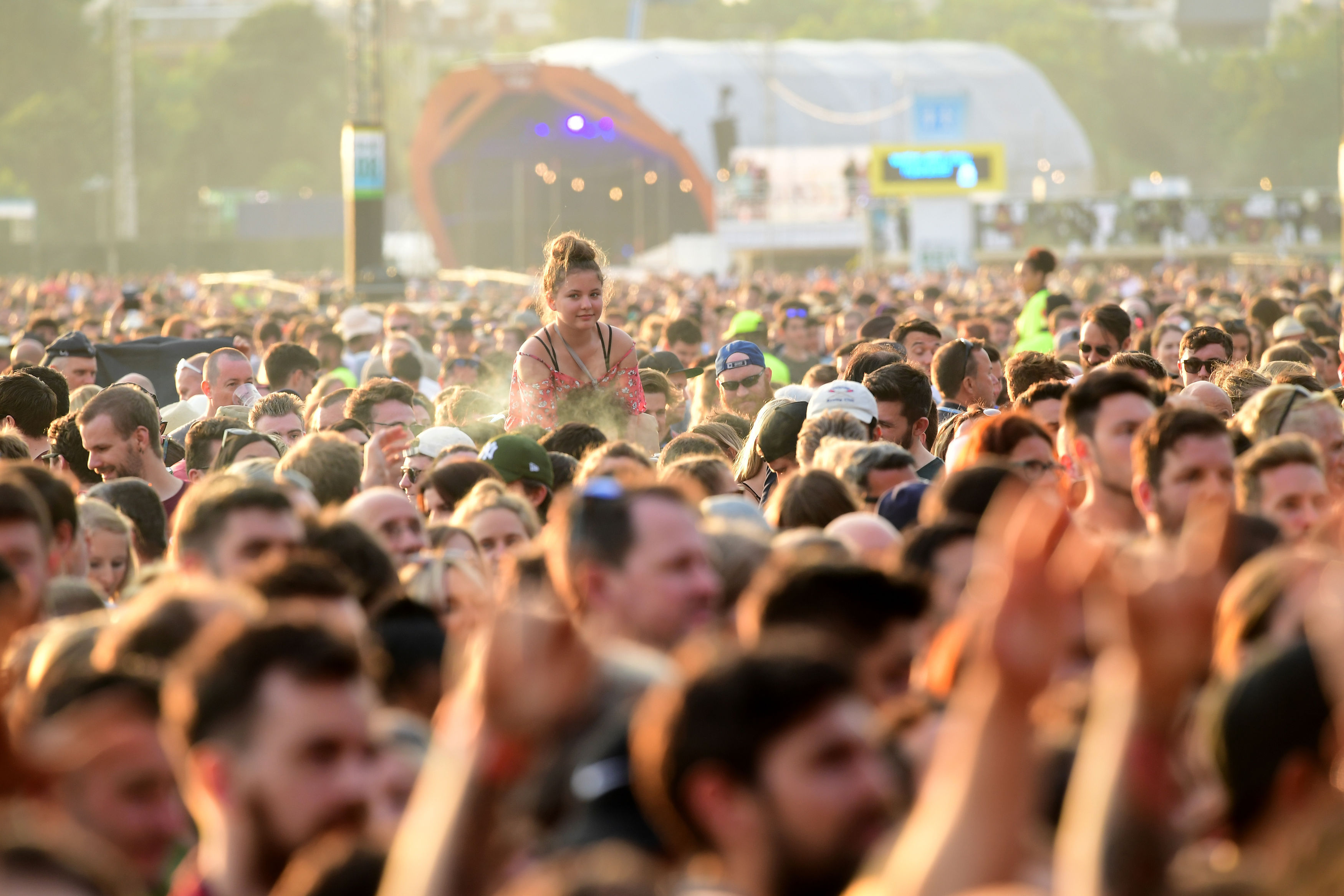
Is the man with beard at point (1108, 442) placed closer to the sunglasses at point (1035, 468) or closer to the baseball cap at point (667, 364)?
Result: the sunglasses at point (1035, 468)

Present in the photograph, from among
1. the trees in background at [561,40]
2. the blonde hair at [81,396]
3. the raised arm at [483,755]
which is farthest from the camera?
the trees in background at [561,40]

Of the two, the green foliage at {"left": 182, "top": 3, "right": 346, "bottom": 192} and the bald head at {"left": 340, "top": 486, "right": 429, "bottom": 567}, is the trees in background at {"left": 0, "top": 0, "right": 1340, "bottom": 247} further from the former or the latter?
the bald head at {"left": 340, "top": 486, "right": 429, "bottom": 567}

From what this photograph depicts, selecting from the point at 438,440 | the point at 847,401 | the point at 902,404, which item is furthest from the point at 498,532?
the point at 902,404

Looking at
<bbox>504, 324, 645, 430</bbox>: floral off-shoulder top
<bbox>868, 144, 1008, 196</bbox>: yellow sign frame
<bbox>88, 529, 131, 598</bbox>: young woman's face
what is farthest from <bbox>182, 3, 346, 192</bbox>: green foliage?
<bbox>88, 529, 131, 598</bbox>: young woman's face

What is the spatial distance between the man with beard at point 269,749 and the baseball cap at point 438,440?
4581 mm

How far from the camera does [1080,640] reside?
4.16 metres


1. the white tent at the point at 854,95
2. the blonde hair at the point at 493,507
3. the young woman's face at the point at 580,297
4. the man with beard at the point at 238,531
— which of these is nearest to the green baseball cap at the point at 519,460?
the blonde hair at the point at 493,507

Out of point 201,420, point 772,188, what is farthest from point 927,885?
point 772,188

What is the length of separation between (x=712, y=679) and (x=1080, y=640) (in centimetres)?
137

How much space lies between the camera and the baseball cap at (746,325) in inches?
592

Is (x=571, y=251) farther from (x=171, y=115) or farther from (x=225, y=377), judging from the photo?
(x=171, y=115)

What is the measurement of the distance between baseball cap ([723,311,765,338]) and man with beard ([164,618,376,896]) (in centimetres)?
1153

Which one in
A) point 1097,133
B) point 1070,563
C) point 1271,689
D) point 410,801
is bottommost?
point 410,801

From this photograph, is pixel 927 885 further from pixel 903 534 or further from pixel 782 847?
pixel 903 534
